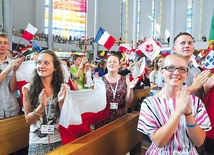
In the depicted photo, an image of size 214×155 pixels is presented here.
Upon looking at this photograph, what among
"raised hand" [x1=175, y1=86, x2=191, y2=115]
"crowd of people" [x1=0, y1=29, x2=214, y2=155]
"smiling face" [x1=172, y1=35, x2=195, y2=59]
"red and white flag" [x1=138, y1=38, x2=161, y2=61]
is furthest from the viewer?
"red and white flag" [x1=138, y1=38, x2=161, y2=61]

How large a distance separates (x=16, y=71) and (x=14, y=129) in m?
0.65

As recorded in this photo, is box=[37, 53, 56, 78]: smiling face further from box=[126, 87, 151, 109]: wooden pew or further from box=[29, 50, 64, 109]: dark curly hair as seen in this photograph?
box=[126, 87, 151, 109]: wooden pew

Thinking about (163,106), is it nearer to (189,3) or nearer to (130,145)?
(130,145)

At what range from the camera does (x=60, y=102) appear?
2.05 meters

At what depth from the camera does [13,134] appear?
248 cm

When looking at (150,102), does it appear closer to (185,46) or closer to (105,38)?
(185,46)

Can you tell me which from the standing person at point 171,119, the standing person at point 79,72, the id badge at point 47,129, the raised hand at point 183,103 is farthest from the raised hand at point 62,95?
the standing person at point 79,72

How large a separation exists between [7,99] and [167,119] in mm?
1850

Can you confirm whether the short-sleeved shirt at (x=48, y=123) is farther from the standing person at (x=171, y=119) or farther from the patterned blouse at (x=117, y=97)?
the patterned blouse at (x=117, y=97)

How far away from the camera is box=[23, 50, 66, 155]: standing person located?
2.04 meters

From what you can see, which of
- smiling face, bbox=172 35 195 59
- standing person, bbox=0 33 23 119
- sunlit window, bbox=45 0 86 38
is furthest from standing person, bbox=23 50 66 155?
sunlit window, bbox=45 0 86 38

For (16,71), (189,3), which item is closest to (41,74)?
(16,71)

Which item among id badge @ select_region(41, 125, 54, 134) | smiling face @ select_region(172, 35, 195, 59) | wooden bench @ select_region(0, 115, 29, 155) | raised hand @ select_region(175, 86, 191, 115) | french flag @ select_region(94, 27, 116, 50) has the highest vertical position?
french flag @ select_region(94, 27, 116, 50)

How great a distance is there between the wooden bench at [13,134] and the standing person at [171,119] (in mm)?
1457
